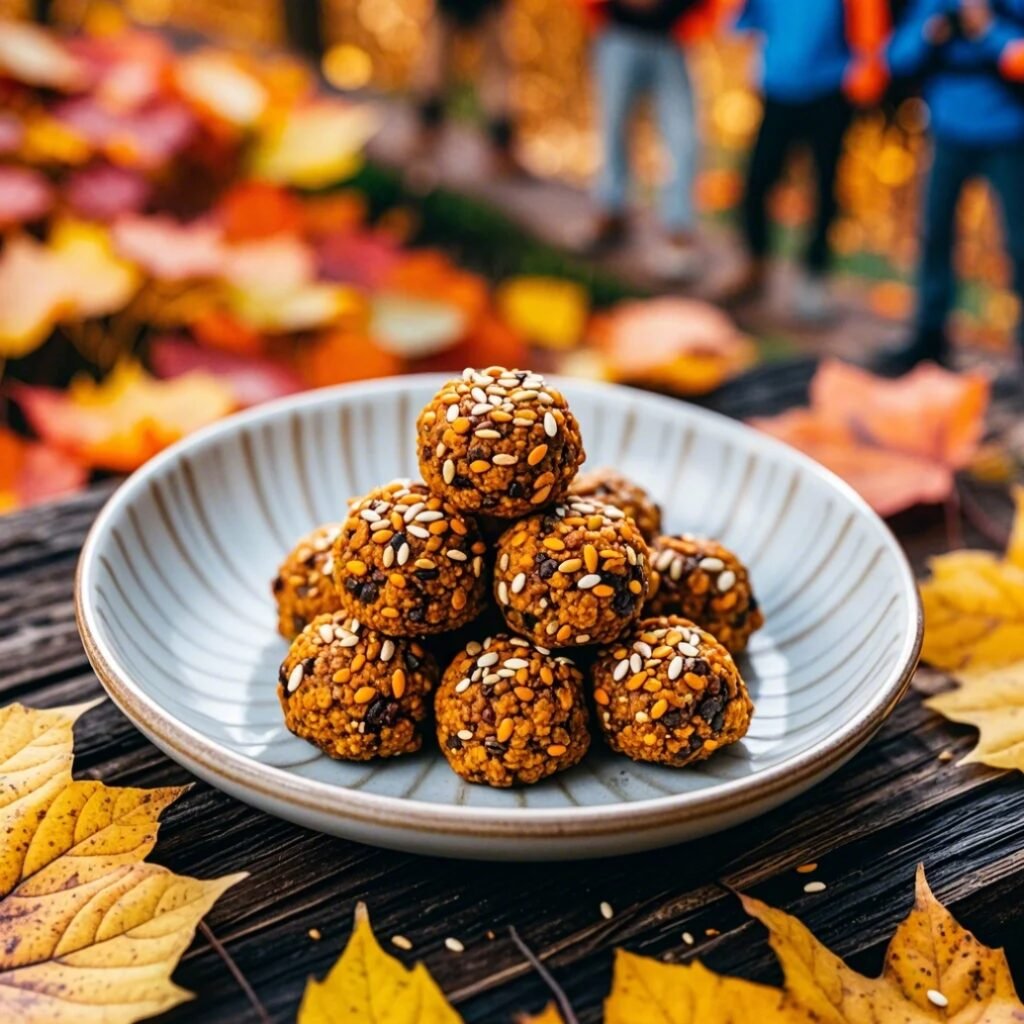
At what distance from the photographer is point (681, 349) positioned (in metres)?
2.49

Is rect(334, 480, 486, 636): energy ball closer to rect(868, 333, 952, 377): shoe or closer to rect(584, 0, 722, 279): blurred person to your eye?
rect(868, 333, 952, 377): shoe

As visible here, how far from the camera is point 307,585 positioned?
1290mm

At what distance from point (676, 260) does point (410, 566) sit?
2460 millimetres

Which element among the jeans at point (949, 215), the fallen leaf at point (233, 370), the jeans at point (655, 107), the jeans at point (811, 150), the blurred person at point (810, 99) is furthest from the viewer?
the jeans at point (655, 107)

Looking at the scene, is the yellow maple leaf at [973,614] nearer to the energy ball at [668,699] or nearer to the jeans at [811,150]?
the energy ball at [668,699]

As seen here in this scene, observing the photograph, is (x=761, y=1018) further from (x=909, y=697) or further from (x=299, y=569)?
(x=299, y=569)

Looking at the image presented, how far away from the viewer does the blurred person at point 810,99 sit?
2.67 meters

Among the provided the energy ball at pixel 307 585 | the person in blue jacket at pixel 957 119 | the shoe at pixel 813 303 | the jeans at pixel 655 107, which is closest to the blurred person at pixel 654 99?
the jeans at pixel 655 107

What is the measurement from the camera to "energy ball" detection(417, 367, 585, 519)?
110cm

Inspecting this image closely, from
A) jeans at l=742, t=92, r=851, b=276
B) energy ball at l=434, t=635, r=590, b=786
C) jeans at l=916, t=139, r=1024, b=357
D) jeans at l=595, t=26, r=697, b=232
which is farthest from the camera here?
jeans at l=595, t=26, r=697, b=232

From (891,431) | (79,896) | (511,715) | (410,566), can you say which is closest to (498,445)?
(410,566)

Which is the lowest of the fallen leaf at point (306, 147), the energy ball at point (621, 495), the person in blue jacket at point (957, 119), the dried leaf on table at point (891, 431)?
the dried leaf on table at point (891, 431)

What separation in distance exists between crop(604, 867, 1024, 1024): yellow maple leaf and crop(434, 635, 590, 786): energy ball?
0.20 metres

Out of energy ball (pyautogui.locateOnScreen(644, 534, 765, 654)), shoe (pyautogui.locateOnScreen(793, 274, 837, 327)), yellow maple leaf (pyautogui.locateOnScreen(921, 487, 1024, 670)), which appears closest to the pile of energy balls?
energy ball (pyautogui.locateOnScreen(644, 534, 765, 654))
